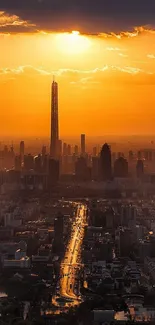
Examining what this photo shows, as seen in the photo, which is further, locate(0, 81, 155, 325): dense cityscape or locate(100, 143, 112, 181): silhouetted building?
locate(100, 143, 112, 181): silhouetted building

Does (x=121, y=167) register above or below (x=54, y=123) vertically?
below

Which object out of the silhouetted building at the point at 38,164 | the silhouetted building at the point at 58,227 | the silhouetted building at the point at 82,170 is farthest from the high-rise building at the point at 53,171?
the silhouetted building at the point at 58,227

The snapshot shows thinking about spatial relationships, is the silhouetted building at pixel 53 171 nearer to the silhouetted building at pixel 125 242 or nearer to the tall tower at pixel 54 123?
the tall tower at pixel 54 123

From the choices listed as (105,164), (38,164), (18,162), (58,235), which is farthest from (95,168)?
(58,235)

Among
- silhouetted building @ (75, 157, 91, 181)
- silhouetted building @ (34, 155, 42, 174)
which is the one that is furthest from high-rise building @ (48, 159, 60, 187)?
silhouetted building @ (75, 157, 91, 181)

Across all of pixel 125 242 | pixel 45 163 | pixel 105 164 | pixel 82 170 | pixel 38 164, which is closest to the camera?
pixel 125 242

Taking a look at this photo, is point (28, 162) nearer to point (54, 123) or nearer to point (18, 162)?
point (18, 162)

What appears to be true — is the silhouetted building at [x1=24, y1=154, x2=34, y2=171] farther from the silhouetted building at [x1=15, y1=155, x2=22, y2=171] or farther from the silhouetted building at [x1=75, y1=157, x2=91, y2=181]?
the silhouetted building at [x1=75, y1=157, x2=91, y2=181]
